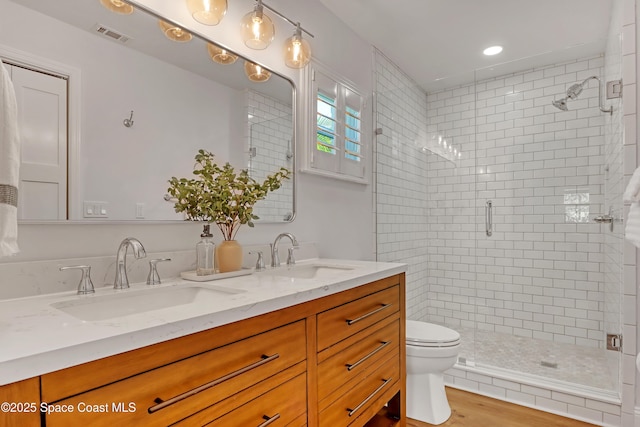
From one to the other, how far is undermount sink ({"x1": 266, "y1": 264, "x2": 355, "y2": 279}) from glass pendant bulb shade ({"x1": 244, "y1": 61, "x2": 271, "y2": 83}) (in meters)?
0.96

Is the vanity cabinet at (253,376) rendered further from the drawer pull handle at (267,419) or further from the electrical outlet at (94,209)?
the electrical outlet at (94,209)

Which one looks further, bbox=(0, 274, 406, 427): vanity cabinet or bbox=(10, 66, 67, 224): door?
bbox=(10, 66, 67, 224): door

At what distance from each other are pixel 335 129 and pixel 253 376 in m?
1.80

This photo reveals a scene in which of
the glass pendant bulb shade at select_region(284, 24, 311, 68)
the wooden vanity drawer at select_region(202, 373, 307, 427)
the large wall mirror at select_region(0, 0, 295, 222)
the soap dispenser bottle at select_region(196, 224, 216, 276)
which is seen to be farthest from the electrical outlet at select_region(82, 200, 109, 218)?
the glass pendant bulb shade at select_region(284, 24, 311, 68)

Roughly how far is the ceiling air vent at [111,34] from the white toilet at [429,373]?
199 centimetres

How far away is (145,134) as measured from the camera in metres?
1.36

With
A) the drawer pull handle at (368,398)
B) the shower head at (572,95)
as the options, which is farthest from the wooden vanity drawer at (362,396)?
the shower head at (572,95)

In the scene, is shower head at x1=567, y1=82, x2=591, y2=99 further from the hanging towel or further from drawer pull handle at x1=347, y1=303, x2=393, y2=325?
the hanging towel

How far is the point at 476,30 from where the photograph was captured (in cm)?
274

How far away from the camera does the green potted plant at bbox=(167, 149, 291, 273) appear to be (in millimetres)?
1406

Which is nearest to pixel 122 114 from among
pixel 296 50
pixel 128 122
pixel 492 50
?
pixel 128 122

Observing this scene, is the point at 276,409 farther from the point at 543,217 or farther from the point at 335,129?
the point at 543,217

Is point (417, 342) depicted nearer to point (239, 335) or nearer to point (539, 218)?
point (239, 335)

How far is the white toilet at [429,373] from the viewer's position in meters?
2.08
